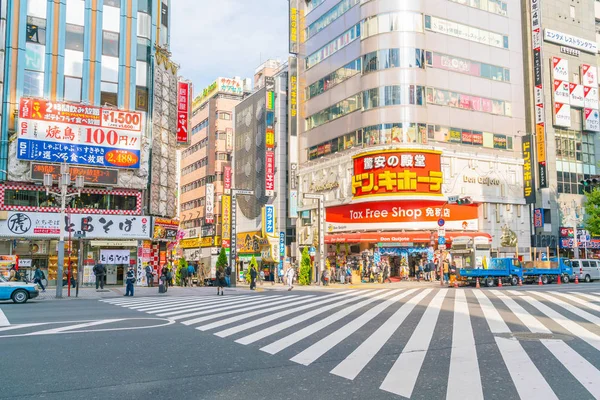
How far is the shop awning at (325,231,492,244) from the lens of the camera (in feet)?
141

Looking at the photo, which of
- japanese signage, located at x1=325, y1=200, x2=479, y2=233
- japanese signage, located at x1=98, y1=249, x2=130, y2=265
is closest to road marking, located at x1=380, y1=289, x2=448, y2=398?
japanese signage, located at x1=98, y1=249, x2=130, y2=265

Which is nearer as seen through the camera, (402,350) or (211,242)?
(402,350)

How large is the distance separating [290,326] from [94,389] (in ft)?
20.8

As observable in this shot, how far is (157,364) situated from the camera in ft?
27.5

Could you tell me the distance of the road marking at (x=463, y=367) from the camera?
6438mm

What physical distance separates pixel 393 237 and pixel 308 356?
115 feet

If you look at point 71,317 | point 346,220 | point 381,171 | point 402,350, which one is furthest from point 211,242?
point 402,350

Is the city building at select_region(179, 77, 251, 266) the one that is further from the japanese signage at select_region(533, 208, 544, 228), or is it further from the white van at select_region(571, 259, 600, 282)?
the white van at select_region(571, 259, 600, 282)

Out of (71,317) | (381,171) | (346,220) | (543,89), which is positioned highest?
(543,89)

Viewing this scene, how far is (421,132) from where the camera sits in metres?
45.4

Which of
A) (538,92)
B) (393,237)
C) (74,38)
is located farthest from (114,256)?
(538,92)

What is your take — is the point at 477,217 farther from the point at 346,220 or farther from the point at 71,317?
the point at 71,317

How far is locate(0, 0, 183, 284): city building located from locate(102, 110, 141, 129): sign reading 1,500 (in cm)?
7

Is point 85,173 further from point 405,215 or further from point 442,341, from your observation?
point 442,341
